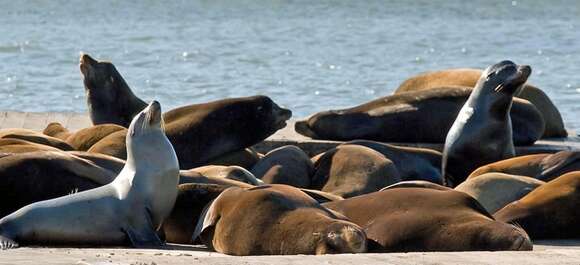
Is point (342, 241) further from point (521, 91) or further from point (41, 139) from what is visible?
point (521, 91)

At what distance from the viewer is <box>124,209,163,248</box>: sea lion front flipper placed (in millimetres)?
6426

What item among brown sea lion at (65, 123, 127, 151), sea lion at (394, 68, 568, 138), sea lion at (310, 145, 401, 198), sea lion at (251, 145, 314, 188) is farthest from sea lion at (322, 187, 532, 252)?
sea lion at (394, 68, 568, 138)

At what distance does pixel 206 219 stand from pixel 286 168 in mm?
2349

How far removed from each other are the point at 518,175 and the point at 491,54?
18.1m

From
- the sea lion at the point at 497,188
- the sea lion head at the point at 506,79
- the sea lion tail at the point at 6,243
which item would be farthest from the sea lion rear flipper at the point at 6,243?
the sea lion head at the point at 506,79

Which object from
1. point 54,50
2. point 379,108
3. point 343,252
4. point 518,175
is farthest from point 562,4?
point 343,252

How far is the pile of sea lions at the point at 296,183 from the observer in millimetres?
6066

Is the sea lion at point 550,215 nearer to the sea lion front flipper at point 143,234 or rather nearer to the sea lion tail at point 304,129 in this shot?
the sea lion front flipper at point 143,234

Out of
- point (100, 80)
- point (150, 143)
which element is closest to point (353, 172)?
point (150, 143)

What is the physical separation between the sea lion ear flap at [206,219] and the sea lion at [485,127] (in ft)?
10.0

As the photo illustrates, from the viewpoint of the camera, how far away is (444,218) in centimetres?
610

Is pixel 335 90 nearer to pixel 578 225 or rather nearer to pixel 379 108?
pixel 379 108

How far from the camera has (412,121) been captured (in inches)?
431

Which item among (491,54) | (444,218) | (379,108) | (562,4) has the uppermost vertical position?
(444,218)
